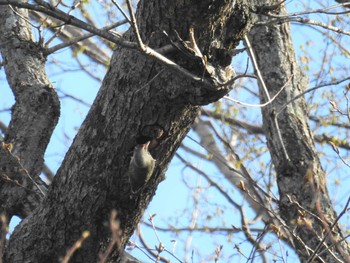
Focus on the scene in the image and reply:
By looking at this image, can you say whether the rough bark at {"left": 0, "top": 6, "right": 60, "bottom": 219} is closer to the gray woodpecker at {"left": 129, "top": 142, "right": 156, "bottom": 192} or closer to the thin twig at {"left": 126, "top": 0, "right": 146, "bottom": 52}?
the gray woodpecker at {"left": 129, "top": 142, "right": 156, "bottom": 192}

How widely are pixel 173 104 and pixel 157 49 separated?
255 mm

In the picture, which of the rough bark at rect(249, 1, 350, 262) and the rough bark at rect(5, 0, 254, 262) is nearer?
the rough bark at rect(5, 0, 254, 262)

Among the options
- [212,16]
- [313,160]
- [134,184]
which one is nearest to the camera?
[212,16]

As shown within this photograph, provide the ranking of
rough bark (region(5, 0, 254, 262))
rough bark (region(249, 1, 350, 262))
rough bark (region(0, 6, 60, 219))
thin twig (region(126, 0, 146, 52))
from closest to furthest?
1. thin twig (region(126, 0, 146, 52))
2. rough bark (region(5, 0, 254, 262))
3. rough bark (region(0, 6, 60, 219))
4. rough bark (region(249, 1, 350, 262))

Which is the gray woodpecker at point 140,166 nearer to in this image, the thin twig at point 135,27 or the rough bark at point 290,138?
the thin twig at point 135,27

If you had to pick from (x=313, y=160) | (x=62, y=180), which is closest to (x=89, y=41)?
(x=313, y=160)

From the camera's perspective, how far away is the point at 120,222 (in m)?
3.52

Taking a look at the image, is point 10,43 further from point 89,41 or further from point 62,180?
point 89,41

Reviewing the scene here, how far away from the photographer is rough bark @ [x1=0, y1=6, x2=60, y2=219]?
13.1 feet

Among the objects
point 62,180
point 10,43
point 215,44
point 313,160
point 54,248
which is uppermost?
point 313,160

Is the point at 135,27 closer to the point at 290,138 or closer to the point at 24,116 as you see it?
the point at 24,116

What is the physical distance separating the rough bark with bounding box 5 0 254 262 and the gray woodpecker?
5 cm

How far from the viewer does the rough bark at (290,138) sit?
4891 mm

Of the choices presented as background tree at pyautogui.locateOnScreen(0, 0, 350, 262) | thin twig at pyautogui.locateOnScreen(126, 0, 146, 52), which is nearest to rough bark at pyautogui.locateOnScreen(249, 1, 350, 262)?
background tree at pyautogui.locateOnScreen(0, 0, 350, 262)
